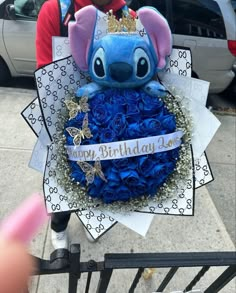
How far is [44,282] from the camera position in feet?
6.61

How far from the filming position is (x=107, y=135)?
1.16 m

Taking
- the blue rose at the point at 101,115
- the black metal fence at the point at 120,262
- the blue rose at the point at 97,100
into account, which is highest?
the blue rose at the point at 97,100

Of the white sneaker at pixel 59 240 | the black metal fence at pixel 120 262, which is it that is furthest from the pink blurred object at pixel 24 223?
the white sneaker at pixel 59 240

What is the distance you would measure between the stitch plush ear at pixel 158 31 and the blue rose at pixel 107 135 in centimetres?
31

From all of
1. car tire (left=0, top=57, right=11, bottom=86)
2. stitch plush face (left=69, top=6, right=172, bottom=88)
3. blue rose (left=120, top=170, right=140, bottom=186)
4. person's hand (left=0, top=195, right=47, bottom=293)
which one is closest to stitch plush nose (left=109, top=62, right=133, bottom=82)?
stitch plush face (left=69, top=6, right=172, bottom=88)

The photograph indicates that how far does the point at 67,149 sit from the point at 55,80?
9.8 inches

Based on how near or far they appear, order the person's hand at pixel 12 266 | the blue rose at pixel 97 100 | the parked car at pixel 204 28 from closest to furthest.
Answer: the person's hand at pixel 12 266 < the blue rose at pixel 97 100 < the parked car at pixel 204 28

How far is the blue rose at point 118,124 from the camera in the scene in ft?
3.77

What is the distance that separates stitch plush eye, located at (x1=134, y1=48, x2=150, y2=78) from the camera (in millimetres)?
1175

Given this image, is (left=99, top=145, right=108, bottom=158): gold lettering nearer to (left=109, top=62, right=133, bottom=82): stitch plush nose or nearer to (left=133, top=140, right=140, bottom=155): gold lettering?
(left=133, top=140, right=140, bottom=155): gold lettering

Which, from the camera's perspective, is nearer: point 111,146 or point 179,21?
point 111,146

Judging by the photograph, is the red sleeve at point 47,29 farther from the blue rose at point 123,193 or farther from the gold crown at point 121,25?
the blue rose at point 123,193

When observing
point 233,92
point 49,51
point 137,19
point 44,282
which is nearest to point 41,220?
point 137,19

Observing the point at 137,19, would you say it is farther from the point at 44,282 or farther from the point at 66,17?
the point at 44,282
